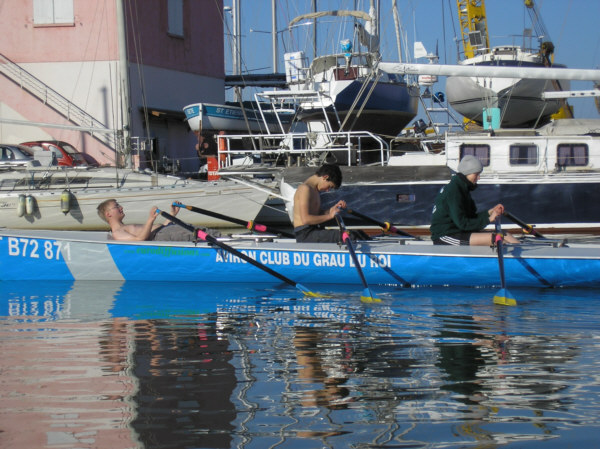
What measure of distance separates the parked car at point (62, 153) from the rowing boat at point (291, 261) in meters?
9.34

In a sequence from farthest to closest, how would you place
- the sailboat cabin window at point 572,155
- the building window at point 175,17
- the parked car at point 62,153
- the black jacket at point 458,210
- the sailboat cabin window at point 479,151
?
the building window at point 175,17 → the parked car at point 62,153 → the sailboat cabin window at point 479,151 → the sailboat cabin window at point 572,155 → the black jacket at point 458,210

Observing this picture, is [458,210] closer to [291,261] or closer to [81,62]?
[291,261]

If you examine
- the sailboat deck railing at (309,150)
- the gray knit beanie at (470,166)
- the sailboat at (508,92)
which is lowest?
the gray knit beanie at (470,166)

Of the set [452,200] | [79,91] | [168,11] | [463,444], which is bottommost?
[463,444]

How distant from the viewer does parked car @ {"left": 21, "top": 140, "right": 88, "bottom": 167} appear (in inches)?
823

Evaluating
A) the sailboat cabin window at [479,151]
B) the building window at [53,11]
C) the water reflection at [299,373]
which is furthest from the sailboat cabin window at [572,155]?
the building window at [53,11]

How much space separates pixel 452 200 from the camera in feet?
32.3

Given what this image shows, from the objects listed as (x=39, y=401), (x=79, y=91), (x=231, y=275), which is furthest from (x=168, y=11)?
(x=39, y=401)

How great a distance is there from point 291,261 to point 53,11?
1836 cm

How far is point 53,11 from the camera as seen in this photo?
83.4 feet

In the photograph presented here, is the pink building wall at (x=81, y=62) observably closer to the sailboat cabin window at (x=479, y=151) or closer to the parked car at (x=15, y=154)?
the parked car at (x=15, y=154)

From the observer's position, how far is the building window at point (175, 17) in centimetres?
2755

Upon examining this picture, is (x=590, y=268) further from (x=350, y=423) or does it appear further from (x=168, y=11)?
(x=168, y=11)

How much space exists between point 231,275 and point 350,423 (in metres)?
6.63
